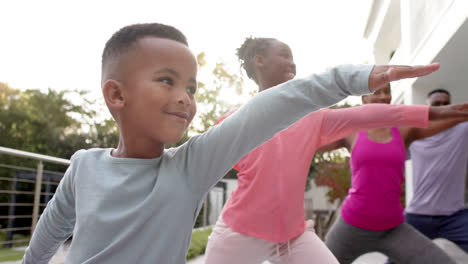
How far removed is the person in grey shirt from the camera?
3.72m

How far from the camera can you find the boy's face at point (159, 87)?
1.24m

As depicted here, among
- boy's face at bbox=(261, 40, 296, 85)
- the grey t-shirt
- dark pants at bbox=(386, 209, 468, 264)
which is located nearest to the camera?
boy's face at bbox=(261, 40, 296, 85)

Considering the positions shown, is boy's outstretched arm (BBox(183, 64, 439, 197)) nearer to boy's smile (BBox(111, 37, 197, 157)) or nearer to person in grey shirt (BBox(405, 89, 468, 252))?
boy's smile (BBox(111, 37, 197, 157))

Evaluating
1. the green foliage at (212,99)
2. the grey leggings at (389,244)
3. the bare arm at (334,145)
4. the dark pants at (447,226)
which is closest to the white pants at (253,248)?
the bare arm at (334,145)

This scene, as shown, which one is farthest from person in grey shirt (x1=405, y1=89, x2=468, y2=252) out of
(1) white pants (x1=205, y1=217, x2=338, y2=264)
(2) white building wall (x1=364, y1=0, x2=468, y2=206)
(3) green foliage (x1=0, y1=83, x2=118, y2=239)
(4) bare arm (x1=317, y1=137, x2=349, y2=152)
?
(3) green foliage (x1=0, y1=83, x2=118, y2=239)

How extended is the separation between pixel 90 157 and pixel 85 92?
62.6 feet

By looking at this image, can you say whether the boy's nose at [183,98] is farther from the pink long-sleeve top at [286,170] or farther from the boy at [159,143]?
the pink long-sleeve top at [286,170]

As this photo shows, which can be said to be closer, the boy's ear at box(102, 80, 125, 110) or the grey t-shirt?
the boy's ear at box(102, 80, 125, 110)

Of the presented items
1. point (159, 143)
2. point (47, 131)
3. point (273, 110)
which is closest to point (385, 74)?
point (273, 110)

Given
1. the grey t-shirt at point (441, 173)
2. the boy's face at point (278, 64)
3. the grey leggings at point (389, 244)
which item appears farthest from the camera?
the grey t-shirt at point (441, 173)

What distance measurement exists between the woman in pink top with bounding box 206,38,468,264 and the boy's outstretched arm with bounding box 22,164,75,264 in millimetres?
816

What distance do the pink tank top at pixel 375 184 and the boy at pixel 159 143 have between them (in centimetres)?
204

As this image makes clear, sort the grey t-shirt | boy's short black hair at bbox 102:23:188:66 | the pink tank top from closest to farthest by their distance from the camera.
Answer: boy's short black hair at bbox 102:23:188:66
the pink tank top
the grey t-shirt

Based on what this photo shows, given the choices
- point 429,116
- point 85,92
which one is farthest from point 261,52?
point 85,92
